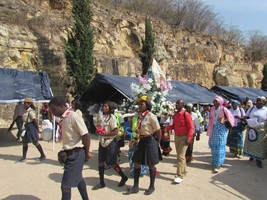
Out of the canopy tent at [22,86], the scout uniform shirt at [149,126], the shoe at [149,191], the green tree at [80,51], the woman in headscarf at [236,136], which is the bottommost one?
the shoe at [149,191]

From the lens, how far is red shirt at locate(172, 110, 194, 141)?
567 centimetres

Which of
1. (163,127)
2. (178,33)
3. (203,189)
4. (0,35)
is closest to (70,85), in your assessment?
(0,35)

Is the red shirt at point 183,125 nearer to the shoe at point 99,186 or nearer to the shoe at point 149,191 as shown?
the shoe at point 149,191

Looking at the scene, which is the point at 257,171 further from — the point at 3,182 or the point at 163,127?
the point at 3,182

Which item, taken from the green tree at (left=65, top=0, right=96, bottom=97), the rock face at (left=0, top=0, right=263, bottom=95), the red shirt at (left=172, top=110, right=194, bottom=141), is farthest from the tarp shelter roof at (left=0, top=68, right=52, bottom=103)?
the rock face at (left=0, top=0, right=263, bottom=95)

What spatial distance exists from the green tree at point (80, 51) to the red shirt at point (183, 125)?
10.5m

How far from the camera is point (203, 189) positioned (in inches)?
211

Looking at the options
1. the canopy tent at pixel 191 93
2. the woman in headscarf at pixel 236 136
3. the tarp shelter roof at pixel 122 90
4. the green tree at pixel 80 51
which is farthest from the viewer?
the green tree at pixel 80 51

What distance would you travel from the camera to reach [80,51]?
51.9 feet

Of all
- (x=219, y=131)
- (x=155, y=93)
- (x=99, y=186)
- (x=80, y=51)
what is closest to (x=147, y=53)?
(x=80, y=51)

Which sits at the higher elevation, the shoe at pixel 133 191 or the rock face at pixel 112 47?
the rock face at pixel 112 47

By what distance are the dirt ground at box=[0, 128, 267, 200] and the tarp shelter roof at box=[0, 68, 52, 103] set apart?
6.48 feet

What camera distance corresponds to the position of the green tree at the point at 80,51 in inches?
614

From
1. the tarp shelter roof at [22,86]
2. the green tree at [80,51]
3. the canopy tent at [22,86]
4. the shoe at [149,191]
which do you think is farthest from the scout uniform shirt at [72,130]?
the green tree at [80,51]
